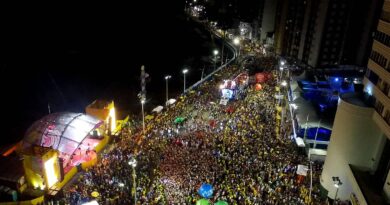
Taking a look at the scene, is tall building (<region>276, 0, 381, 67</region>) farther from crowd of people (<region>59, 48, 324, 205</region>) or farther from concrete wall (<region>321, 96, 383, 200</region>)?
concrete wall (<region>321, 96, 383, 200</region>)

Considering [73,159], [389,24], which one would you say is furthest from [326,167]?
[73,159]

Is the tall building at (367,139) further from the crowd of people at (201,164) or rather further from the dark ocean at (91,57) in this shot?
the dark ocean at (91,57)

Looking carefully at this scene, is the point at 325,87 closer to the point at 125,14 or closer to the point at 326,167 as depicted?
the point at 326,167

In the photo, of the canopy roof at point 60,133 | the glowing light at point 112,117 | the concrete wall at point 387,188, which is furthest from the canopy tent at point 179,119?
the concrete wall at point 387,188

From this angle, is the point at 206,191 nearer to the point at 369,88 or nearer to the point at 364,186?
the point at 364,186

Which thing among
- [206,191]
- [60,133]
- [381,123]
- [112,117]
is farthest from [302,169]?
[60,133]
